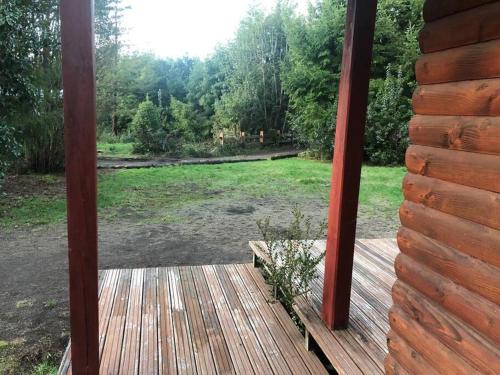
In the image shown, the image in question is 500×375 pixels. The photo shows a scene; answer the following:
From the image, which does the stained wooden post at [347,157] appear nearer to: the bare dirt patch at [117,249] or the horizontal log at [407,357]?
the horizontal log at [407,357]

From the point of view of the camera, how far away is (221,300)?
2.75 m

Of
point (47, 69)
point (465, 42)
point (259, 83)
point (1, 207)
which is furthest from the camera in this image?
point (259, 83)

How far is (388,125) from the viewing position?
414 inches

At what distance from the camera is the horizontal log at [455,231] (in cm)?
113

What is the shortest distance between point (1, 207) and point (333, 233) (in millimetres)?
5482

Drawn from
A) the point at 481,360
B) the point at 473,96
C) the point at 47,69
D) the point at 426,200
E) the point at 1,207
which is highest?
the point at 47,69

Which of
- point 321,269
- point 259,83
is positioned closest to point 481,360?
point 321,269

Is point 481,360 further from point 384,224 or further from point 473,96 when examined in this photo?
point 384,224

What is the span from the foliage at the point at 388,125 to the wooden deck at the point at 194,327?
8.38 meters

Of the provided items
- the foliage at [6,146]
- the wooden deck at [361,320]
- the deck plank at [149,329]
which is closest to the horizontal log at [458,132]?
the wooden deck at [361,320]

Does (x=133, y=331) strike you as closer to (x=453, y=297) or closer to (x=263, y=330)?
(x=263, y=330)

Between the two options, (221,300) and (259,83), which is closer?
(221,300)

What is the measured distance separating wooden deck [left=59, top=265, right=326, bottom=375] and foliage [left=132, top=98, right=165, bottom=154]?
374 inches

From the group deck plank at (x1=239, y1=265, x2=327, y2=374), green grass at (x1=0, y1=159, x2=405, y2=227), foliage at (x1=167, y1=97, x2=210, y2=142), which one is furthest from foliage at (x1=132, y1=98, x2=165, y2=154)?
deck plank at (x1=239, y1=265, x2=327, y2=374)
